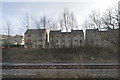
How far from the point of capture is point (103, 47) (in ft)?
74.5

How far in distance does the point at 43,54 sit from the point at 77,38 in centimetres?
2573

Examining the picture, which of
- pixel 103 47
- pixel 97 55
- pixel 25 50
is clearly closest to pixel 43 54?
pixel 25 50

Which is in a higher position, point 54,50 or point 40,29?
point 40,29

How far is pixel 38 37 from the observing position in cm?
3950

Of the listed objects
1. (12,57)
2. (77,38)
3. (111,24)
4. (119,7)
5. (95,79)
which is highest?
(119,7)

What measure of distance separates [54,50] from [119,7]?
15.7 m

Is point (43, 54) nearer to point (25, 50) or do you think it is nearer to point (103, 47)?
point (25, 50)

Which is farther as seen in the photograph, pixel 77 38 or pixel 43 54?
pixel 77 38

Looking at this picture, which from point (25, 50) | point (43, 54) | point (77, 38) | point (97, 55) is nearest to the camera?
point (97, 55)

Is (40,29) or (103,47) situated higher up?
(40,29)

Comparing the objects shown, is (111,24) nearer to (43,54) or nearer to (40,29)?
(43,54)

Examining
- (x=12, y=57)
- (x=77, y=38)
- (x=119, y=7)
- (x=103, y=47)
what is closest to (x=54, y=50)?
(x=12, y=57)

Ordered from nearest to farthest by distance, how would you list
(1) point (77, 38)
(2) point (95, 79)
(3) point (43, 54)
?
(2) point (95, 79), (3) point (43, 54), (1) point (77, 38)

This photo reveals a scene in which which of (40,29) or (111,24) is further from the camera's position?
(40,29)
